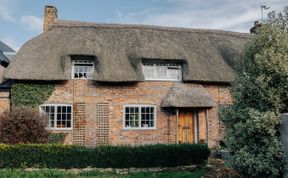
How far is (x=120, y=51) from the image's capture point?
1806cm

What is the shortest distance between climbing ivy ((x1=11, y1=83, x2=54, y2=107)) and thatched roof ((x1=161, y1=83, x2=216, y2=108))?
6.52 meters

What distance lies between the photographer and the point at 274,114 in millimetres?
7809

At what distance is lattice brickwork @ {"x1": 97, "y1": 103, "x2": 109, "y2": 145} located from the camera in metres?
16.7

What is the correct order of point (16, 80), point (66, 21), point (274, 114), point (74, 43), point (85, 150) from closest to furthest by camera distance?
point (274, 114)
point (85, 150)
point (16, 80)
point (74, 43)
point (66, 21)

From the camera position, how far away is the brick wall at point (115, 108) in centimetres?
1666

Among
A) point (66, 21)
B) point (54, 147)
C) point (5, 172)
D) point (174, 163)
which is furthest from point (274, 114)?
point (66, 21)

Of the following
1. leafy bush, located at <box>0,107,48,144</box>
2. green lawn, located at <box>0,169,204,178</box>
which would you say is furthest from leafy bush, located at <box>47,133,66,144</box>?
green lawn, located at <box>0,169,204,178</box>

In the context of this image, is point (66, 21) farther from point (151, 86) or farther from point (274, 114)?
point (274, 114)

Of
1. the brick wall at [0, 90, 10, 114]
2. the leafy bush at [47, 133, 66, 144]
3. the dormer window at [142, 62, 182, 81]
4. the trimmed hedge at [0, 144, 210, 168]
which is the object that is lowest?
the trimmed hedge at [0, 144, 210, 168]

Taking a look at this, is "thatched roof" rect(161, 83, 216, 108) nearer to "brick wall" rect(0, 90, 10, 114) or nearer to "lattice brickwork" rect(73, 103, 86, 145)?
"lattice brickwork" rect(73, 103, 86, 145)

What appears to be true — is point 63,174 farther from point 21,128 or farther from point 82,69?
point 82,69

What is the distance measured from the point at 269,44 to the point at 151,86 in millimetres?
9714

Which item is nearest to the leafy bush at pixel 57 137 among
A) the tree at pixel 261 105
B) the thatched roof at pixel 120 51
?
the thatched roof at pixel 120 51

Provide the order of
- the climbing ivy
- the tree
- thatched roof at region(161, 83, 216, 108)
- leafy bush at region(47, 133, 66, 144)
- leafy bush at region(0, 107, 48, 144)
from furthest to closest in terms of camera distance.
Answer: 1. thatched roof at region(161, 83, 216, 108)
2. the climbing ivy
3. leafy bush at region(47, 133, 66, 144)
4. leafy bush at region(0, 107, 48, 144)
5. the tree
